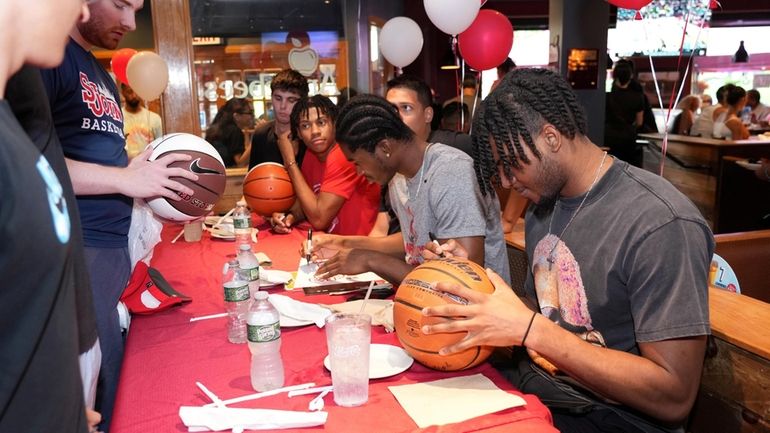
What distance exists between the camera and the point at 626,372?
1.45m

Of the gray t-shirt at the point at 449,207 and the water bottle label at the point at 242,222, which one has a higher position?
the gray t-shirt at the point at 449,207

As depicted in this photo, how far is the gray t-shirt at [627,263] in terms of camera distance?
4.77 feet

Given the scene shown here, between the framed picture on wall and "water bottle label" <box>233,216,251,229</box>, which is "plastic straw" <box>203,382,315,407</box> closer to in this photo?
"water bottle label" <box>233,216,251,229</box>

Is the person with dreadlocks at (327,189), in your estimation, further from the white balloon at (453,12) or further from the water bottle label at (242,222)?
the white balloon at (453,12)

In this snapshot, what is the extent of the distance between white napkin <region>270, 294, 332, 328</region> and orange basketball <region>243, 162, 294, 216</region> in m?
1.74

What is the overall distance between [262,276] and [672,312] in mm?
1573

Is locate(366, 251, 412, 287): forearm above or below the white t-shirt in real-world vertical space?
below

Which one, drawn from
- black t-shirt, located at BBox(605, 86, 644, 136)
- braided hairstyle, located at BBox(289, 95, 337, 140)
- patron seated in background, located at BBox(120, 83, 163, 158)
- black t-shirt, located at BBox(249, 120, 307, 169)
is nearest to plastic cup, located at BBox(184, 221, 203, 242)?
braided hairstyle, located at BBox(289, 95, 337, 140)

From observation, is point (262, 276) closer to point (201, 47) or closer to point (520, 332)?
point (520, 332)

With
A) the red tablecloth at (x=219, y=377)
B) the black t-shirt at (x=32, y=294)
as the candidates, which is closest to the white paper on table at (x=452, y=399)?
the red tablecloth at (x=219, y=377)

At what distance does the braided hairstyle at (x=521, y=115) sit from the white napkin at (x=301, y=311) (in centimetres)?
71

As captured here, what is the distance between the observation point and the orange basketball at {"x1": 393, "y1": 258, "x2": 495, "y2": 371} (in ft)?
4.95

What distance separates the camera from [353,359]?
143 centimetres

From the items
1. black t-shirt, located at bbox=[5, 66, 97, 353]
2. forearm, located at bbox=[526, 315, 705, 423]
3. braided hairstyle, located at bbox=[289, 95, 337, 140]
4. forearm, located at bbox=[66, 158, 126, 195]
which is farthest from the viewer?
braided hairstyle, located at bbox=[289, 95, 337, 140]
